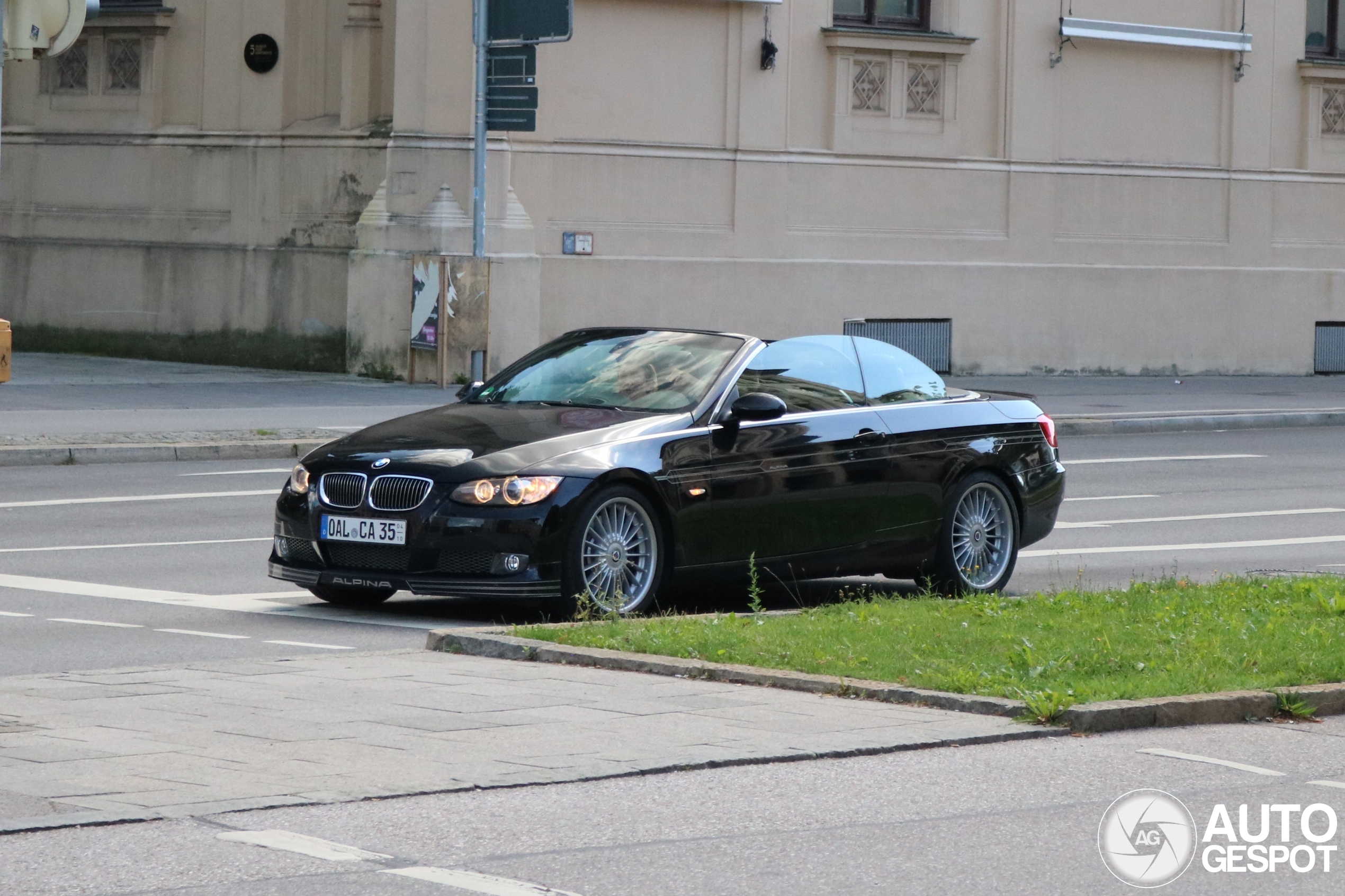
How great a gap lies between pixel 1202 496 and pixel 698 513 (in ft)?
25.7

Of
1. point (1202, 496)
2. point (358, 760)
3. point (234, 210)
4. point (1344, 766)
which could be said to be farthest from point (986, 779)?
point (234, 210)

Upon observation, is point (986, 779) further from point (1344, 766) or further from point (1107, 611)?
point (1107, 611)

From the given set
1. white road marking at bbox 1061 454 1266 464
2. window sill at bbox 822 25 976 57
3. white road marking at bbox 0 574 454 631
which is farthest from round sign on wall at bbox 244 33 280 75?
white road marking at bbox 0 574 454 631

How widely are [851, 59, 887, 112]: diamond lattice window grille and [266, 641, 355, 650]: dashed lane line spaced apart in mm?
19590

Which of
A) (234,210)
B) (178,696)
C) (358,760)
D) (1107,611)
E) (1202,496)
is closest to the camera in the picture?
(358,760)

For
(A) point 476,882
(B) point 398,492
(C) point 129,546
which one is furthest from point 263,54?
(A) point 476,882

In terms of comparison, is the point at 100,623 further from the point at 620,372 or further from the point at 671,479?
the point at 620,372

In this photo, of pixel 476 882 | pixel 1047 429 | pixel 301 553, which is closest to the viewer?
pixel 476 882

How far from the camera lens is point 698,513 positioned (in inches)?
419

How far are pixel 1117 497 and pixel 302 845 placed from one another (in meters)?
12.2

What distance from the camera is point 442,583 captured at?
33.4 feet

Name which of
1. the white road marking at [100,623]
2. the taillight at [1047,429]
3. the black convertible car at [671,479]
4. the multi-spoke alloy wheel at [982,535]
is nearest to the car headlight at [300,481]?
the black convertible car at [671,479]

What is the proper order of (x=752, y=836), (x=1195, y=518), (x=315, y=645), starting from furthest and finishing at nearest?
1. (x=1195, y=518)
2. (x=315, y=645)
3. (x=752, y=836)

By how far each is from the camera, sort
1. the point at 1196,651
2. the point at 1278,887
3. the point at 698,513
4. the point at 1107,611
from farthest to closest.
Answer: the point at 698,513, the point at 1107,611, the point at 1196,651, the point at 1278,887
